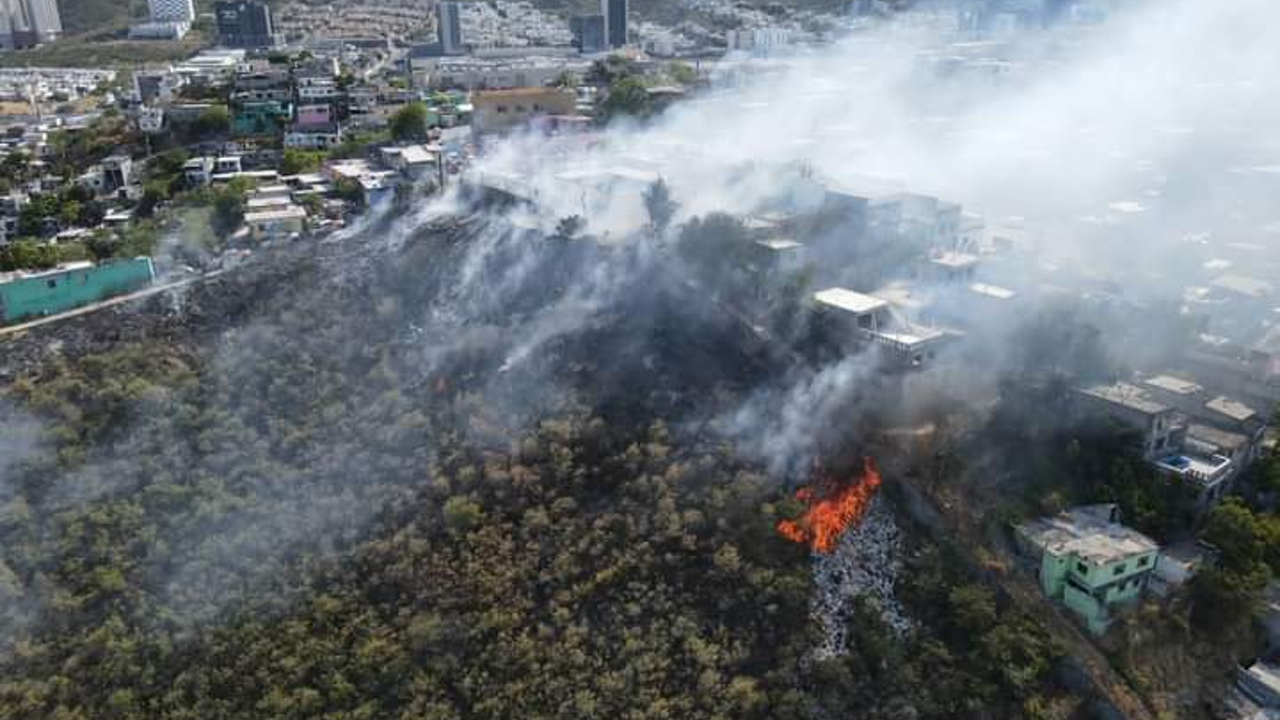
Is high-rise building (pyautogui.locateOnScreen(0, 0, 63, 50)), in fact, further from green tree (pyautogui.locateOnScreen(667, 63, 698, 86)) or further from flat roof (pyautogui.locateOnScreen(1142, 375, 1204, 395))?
flat roof (pyautogui.locateOnScreen(1142, 375, 1204, 395))

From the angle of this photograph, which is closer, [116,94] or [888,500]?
[888,500]

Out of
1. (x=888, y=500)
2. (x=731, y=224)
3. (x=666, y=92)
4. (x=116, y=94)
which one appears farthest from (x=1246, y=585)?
(x=116, y=94)

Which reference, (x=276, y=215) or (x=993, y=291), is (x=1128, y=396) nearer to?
(x=993, y=291)

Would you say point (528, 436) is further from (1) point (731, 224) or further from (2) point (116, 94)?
(2) point (116, 94)

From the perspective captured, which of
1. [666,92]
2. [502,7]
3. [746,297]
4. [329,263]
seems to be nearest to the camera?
[746,297]

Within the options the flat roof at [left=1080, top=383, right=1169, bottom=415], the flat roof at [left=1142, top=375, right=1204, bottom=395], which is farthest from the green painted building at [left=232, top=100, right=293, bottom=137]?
the flat roof at [left=1142, top=375, right=1204, bottom=395]

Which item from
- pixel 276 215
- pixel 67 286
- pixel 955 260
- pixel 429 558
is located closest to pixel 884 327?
pixel 955 260
